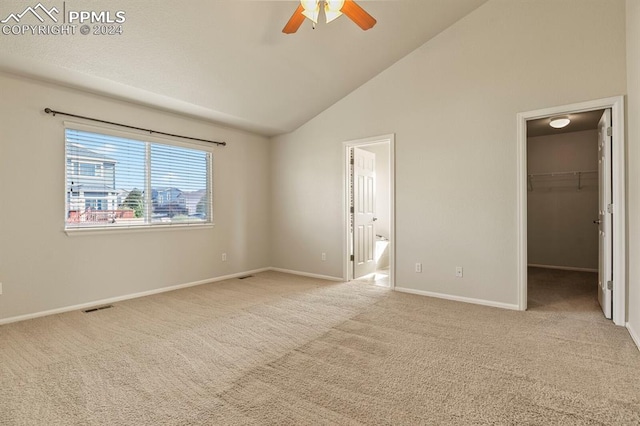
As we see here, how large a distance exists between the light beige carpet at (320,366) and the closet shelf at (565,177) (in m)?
3.15

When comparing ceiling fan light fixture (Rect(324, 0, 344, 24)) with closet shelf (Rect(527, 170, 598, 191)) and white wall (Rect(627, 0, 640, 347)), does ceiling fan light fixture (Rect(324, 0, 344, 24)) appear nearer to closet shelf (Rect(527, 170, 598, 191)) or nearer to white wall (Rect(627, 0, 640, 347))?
white wall (Rect(627, 0, 640, 347))

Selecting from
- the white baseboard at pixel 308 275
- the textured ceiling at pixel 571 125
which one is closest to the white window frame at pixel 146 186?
the white baseboard at pixel 308 275

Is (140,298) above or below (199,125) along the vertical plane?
below

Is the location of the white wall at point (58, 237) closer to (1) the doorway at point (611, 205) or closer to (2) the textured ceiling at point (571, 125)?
(1) the doorway at point (611, 205)

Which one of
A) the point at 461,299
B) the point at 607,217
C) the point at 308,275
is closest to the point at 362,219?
the point at 308,275

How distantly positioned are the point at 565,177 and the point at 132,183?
24.1 ft

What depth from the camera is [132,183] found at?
13.8 feet

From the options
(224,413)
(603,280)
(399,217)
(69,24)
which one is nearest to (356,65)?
(399,217)

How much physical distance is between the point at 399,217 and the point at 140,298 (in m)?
3.62

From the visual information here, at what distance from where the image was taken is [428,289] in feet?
13.9

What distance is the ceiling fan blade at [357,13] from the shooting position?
2.53m

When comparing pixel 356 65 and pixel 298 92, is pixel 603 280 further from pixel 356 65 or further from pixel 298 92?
pixel 298 92

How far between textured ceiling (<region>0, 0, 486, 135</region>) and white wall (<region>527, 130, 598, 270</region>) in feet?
12.4

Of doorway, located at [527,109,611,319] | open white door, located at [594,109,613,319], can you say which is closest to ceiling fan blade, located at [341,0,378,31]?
open white door, located at [594,109,613,319]
